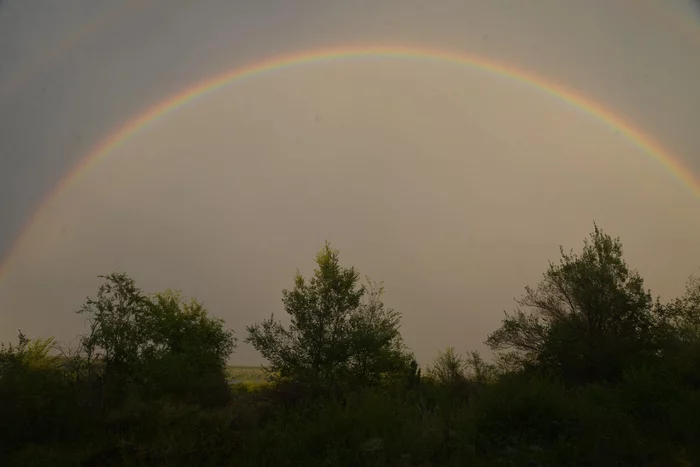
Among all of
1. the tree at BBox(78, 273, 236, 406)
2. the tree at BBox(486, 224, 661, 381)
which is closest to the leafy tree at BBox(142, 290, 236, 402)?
the tree at BBox(78, 273, 236, 406)

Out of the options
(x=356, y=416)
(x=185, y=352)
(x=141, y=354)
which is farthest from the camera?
(x=185, y=352)

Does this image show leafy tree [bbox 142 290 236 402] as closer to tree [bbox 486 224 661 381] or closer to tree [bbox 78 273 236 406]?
tree [bbox 78 273 236 406]

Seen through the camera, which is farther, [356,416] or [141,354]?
[141,354]

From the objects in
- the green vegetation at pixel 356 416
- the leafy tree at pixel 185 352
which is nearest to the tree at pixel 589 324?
the green vegetation at pixel 356 416

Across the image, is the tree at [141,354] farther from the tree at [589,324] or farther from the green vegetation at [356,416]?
the tree at [589,324]

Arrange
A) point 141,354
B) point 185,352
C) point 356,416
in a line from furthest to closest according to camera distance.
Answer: point 185,352
point 141,354
point 356,416

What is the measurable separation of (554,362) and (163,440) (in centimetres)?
2544

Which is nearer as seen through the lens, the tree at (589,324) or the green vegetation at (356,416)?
the green vegetation at (356,416)

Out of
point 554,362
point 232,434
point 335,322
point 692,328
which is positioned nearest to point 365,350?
point 335,322

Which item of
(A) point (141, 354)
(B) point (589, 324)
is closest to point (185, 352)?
(A) point (141, 354)

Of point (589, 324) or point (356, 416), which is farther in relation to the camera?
point (589, 324)

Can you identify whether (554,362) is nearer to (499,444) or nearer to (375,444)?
(499,444)

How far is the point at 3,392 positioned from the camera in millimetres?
15789

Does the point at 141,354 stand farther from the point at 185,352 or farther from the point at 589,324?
the point at 589,324
